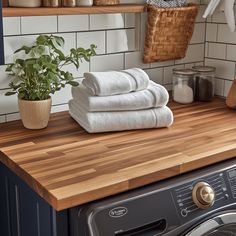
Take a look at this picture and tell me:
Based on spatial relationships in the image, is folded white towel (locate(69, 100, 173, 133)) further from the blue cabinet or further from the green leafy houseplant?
the blue cabinet

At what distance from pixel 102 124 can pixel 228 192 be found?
475 millimetres

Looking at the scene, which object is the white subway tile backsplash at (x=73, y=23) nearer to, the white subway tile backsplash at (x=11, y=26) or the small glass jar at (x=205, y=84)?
the white subway tile backsplash at (x=11, y=26)

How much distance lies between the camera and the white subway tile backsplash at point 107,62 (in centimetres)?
185

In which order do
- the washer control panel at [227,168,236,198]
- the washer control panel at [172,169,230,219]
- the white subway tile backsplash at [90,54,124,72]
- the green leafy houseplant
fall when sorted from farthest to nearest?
the white subway tile backsplash at [90,54,124,72] < the green leafy houseplant < the washer control panel at [227,168,236,198] < the washer control panel at [172,169,230,219]

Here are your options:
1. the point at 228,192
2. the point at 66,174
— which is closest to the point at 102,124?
the point at 66,174

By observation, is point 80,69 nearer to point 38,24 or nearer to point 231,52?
→ point 38,24

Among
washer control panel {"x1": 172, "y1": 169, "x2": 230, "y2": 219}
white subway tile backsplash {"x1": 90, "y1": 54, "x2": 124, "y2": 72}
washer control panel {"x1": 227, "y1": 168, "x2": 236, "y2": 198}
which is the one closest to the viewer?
washer control panel {"x1": 172, "y1": 169, "x2": 230, "y2": 219}

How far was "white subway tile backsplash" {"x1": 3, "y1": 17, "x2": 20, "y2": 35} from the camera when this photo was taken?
1592 mm

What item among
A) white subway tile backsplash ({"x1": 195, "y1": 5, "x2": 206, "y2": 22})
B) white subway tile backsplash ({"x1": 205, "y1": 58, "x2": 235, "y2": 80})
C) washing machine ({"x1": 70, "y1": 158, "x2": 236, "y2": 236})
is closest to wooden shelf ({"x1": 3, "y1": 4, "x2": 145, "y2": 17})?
white subway tile backsplash ({"x1": 195, "y1": 5, "x2": 206, "y2": 22})

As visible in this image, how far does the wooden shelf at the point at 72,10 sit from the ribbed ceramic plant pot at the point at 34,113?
0.98 ft

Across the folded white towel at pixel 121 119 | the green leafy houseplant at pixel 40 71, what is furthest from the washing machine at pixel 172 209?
the green leafy houseplant at pixel 40 71

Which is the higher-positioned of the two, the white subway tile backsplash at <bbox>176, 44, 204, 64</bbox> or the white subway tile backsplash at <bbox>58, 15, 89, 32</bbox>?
the white subway tile backsplash at <bbox>58, 15, 89, 32</bbox>

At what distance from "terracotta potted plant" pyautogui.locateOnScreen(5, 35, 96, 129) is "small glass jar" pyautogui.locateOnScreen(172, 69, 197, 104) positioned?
51 centimetres

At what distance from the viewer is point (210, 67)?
207 centimetres
